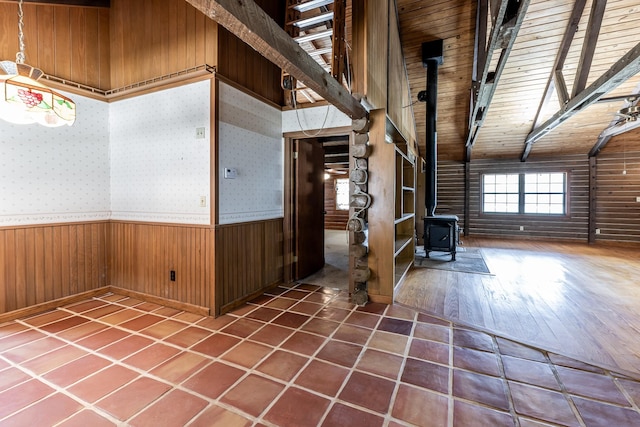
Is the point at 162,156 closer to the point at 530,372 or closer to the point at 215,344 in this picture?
the point at 215,344

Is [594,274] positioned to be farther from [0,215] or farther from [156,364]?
[0,215]

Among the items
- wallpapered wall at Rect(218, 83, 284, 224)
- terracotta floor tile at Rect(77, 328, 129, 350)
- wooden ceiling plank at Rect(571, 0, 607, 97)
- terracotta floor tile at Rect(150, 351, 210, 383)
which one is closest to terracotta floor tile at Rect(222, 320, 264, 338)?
terracotta floor tile at Rect(150, 351, 210, 383)

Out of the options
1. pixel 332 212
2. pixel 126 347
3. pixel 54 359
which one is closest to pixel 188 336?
pixel 126 347

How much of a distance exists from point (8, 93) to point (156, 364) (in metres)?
2.18

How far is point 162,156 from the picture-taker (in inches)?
121

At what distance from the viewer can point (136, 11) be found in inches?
127

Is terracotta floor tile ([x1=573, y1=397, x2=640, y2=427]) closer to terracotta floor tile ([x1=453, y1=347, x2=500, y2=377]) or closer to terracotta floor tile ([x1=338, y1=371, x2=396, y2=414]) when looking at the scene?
terracotta floor tile ([x1=453, y1=347, x2=500, y2=377])

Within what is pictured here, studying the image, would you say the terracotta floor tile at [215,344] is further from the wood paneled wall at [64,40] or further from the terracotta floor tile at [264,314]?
the wood paneled wall at [64,40]

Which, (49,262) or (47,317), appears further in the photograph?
(49,262)

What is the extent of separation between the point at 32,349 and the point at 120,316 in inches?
26.1

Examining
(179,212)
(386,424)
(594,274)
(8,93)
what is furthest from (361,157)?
(594,274)

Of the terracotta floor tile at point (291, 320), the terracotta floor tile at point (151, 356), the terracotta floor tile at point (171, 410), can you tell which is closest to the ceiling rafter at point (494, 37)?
the terracotta floor tile at point (291, 320)

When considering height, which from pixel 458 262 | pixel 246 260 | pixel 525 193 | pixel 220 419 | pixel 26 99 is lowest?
pixel 220 419

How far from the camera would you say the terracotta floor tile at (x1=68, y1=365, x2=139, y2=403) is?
1.69m
